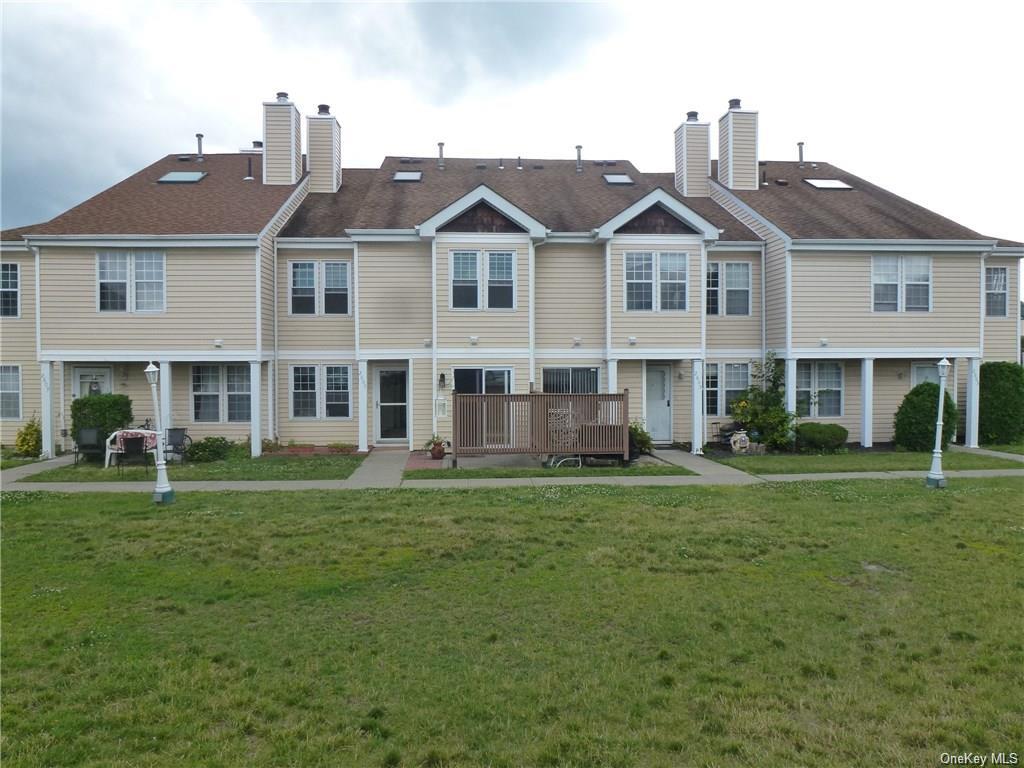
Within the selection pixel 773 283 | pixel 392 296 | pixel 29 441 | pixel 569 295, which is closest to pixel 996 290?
pixel 773 283

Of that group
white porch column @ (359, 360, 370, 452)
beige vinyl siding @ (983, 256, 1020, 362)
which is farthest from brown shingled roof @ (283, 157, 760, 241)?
beige vinyl siding @ (983, 256, 1020, 362)

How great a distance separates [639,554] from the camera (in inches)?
306

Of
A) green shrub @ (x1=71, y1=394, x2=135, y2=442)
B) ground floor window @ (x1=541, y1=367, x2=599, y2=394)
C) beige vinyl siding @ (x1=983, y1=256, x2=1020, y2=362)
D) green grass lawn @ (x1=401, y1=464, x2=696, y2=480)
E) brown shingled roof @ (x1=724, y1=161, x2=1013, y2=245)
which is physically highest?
brown shingled roof @ (x1=724, y1=161, x2=1013, y2=245)

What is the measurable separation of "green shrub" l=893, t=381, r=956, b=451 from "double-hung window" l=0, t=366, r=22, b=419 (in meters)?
23.7

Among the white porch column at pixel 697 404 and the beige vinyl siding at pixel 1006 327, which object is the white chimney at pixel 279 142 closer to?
the white porch column at pixel 697 404

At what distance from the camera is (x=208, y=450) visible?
15.9 meters

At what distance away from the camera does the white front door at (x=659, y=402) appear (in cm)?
1847

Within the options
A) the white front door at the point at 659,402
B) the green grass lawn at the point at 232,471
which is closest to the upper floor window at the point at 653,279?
the white front door at the point at 659,402

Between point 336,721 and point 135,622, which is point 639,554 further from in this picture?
point 135,622

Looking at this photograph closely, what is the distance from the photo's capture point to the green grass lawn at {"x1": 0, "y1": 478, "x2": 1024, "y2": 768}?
3949 mm

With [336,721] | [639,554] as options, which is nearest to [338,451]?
[639,554]

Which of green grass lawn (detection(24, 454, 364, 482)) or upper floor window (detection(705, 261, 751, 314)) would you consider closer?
green grass lawn (detection(24, 454, 364, 482))

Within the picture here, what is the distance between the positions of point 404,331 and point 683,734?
1437 cm

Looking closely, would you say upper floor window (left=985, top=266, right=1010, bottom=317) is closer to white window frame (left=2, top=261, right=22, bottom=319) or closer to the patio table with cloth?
the patio table with cloth
